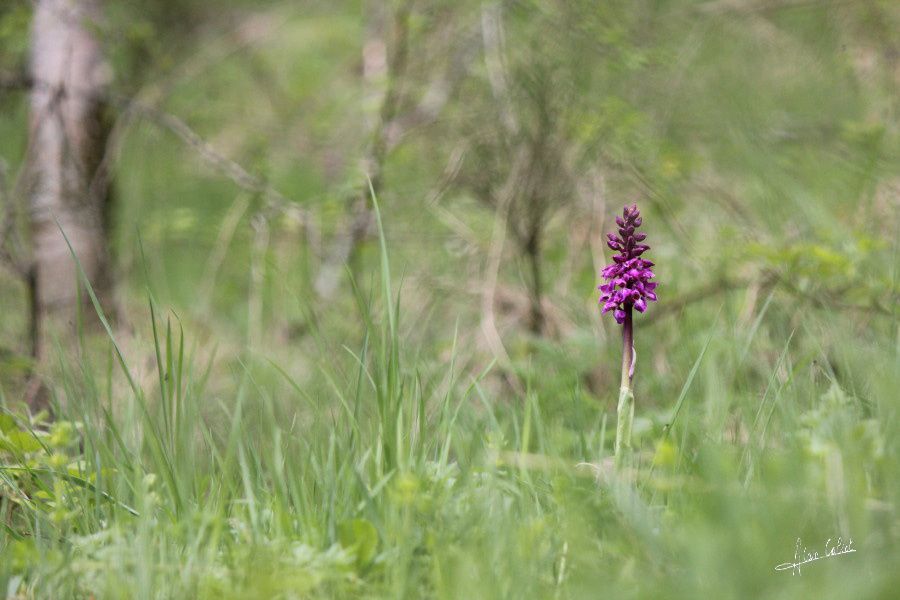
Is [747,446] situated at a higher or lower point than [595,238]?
lower

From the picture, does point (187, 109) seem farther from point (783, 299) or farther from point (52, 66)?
point (783, 299)

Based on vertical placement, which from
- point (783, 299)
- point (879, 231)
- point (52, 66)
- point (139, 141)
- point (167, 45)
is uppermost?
point (167, 45)

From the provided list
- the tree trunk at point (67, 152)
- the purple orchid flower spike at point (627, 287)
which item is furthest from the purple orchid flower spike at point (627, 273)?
the tree trunk at point (67, 152)

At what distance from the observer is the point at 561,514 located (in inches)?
54.9

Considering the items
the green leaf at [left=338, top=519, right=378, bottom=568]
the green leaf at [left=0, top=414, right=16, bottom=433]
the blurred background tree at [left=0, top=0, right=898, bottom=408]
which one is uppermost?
the blurred background tree at [left=0, top=0, right=898, bottom=408]

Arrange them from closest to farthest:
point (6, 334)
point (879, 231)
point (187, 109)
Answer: point (879, 231) < point (6, 334) < point (187, 109)

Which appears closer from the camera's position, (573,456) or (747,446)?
(747,446)

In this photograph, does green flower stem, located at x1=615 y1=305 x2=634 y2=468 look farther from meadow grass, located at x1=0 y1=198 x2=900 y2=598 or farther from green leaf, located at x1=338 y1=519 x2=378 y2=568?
green leaf, located at x1=338 y1=519 x2=378 y2=568

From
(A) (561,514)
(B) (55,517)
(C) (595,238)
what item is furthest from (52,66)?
(A) (561,514)

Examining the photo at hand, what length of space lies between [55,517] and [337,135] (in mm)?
4695
